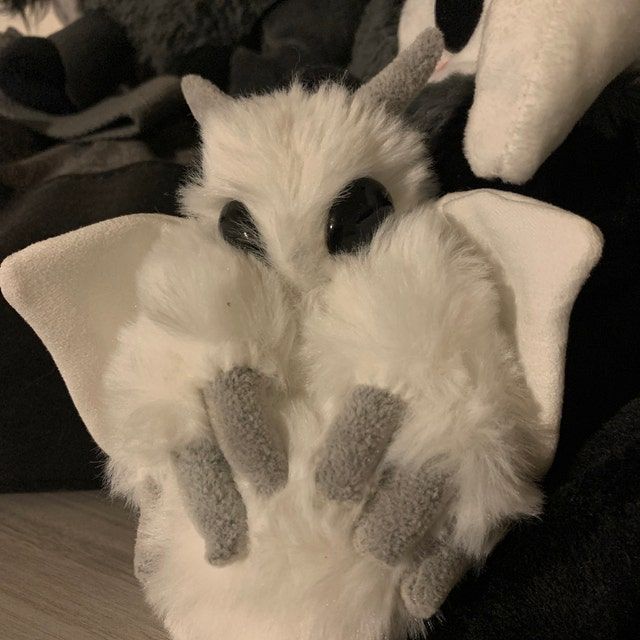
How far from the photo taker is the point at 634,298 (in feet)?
1.72

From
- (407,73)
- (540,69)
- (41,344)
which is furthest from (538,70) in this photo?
(41,344)

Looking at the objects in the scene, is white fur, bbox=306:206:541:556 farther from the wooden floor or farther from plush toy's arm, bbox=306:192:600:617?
the wooden floor

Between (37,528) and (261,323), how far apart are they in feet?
1.37

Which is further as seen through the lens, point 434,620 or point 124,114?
point 124,114

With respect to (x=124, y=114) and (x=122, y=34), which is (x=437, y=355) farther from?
(x=122, y=34)

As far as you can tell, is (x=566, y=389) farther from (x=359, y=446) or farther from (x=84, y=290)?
(x=84, y=290)

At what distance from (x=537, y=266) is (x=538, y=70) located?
0.38 ft

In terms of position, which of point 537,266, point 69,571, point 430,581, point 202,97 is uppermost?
point 202,97

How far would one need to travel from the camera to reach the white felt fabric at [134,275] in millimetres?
404

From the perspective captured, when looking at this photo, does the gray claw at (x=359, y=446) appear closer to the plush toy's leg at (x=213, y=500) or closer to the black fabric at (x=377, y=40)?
the plush toy's leg at (x=213, y=500)

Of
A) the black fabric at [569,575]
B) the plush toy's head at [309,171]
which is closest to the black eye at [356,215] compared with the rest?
the plush toy's head at [309,171]

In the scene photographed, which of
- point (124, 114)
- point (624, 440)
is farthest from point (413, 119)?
point (124, 114)

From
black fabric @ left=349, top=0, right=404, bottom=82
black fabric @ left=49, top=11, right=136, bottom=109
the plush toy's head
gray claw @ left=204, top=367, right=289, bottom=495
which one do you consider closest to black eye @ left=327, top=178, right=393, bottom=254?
the plush toy's head

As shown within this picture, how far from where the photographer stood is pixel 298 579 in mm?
393
